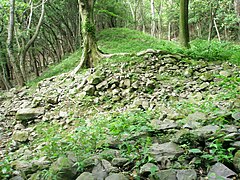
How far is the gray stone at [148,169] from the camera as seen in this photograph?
2.42m

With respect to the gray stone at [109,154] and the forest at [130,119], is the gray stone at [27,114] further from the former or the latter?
the gray stone at [109,154]

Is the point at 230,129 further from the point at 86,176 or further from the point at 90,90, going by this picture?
the point at 90,90

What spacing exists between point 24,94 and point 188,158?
323 inches

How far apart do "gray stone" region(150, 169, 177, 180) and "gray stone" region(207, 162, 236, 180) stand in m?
0.33

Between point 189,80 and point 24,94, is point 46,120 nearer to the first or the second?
point 24,94

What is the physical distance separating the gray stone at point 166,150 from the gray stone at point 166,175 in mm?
283

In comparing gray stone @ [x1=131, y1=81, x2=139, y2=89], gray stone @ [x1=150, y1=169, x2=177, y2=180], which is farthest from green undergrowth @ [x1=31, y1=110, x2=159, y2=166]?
gray stone @ [x1=131, y1=81, x2=139, y2=89]

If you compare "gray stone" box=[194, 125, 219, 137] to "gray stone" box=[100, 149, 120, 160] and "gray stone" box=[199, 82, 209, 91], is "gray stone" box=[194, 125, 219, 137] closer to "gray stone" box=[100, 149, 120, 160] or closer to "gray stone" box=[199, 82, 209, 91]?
"gray stone" box=[100, 149, 120, 160]

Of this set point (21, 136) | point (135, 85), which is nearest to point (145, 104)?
point (135, 85)

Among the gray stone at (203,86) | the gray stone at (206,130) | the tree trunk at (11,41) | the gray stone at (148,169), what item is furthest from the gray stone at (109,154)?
the tree trunk at (11,41)

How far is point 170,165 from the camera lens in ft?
8.28

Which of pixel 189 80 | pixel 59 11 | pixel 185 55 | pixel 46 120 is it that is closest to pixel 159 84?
pixel 189 80

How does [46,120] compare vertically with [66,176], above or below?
below

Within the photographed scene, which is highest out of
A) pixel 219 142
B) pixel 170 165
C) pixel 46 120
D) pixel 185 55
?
pixel 185 55
